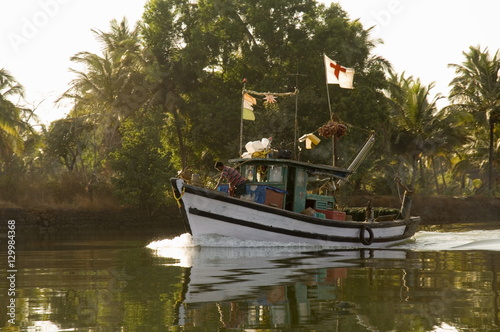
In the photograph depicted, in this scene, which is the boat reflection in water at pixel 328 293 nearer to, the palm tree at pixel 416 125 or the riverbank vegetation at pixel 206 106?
the riverbank vegetation at pixel 206 106

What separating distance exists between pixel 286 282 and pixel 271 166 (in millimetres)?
8306

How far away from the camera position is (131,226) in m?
35.3

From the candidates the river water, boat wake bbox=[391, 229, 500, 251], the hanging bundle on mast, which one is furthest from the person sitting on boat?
boat wake bbox=[391, 229, 500, 251]

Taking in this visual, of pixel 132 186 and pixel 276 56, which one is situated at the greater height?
pixel 276 56

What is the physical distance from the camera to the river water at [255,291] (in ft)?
25.5

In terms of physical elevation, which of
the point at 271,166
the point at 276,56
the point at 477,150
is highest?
the point at 276,56

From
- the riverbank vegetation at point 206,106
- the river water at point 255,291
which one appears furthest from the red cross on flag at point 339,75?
the riverbank vegetation at point 206,106

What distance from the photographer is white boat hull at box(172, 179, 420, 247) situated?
700 inches

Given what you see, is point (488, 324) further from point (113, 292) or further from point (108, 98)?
point (108, 98)

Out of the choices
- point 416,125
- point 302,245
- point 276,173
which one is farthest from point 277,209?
point 416,125

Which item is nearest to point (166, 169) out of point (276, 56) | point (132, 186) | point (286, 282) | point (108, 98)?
point (132, 186)

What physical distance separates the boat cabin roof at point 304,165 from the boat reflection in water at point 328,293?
12.1ft

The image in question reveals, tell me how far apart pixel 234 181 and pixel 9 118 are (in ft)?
65.2

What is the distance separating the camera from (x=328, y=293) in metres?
9.88
